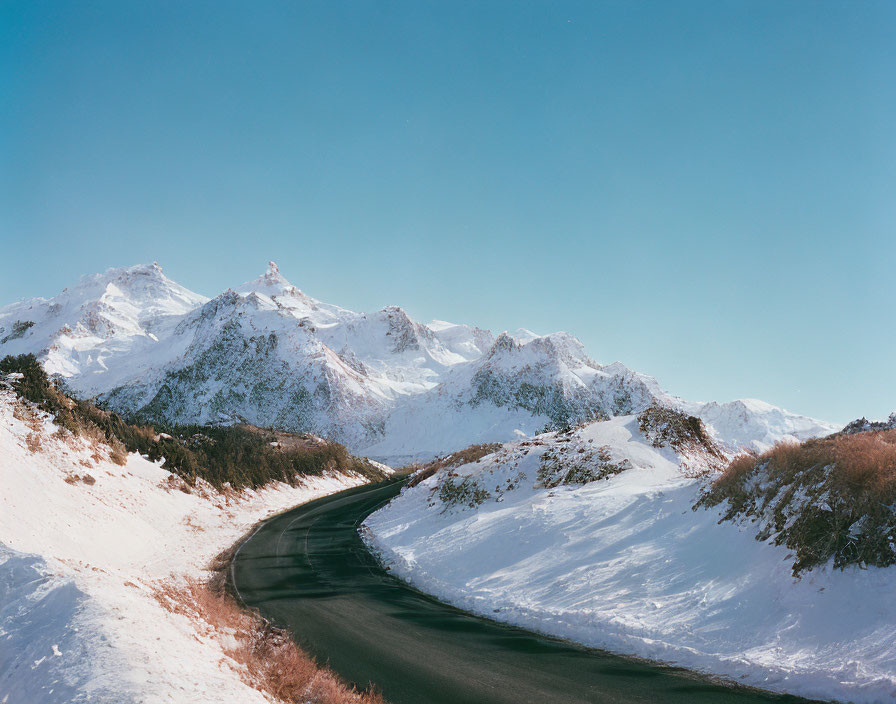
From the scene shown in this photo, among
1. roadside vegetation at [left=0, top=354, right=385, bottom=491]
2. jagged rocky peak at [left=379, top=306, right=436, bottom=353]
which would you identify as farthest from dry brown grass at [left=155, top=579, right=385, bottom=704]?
jagged rocky peak at [left=379, top=306, right=436, bottom=353]

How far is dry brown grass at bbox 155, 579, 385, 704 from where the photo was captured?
638cm

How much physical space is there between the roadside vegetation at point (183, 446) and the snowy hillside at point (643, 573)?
12.4 m

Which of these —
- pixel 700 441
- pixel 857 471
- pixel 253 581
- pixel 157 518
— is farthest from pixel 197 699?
pixel 700 441

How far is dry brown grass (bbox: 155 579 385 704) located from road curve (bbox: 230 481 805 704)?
22.6 inches

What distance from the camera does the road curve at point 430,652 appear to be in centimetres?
668

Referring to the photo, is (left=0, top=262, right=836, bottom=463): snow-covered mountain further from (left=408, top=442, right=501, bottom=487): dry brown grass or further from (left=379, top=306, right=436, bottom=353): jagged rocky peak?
(left=408, top=442, right=501, bottom=487): dry brown grass

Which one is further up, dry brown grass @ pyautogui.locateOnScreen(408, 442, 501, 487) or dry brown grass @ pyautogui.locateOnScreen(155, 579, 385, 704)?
dry brown grass @ pyautogui.locateOnScreen(408, 442, 501, 487)

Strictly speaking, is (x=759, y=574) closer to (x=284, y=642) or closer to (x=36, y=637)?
(x=284, y=642)

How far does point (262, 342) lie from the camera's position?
137500 millimetres

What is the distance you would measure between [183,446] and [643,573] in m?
26.5

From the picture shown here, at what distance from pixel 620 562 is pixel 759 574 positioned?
2927 millimetres

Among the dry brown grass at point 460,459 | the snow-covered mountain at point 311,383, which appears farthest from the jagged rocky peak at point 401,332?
the dry brown grass at point 460,459

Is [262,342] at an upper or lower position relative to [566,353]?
lower

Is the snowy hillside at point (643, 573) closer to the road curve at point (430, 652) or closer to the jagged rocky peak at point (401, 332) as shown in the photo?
the road curve at point (430, 652)
